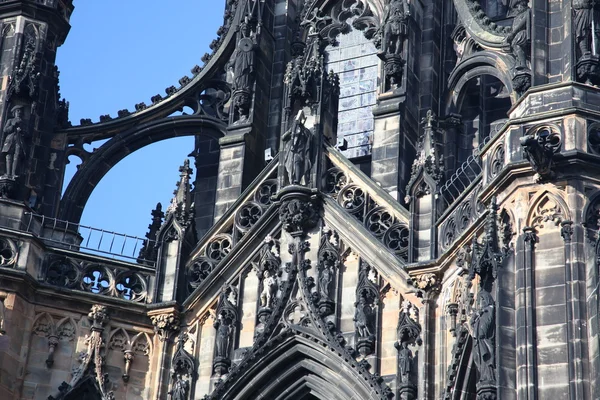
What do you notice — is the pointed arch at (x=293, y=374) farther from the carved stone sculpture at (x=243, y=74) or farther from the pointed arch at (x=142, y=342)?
the carved stone sculpture at (x=243, y=74)

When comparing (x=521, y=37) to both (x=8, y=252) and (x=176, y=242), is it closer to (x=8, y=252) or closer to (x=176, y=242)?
(x=176, y=242)

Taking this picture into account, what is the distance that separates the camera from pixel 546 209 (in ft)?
85.4

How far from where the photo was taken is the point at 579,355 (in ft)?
80.5

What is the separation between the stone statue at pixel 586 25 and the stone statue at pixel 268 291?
6964mm

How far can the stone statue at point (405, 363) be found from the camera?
28.2 meters

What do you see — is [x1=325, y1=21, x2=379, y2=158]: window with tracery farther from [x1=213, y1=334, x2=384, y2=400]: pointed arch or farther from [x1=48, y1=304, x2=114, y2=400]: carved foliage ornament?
[x1=48, y1=304, x2=114, y2=400]: carved foliage ornament

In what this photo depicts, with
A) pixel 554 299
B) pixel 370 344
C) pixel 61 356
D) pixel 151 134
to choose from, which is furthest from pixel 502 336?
pixel 151 134

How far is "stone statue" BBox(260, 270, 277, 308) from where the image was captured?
3041 cm

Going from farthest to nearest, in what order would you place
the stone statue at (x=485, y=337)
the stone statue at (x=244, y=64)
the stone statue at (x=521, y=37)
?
the stone statue at (x=244, y=64) → the stone statue at (x=521, y=37) → the stone statue at (x=485, y=337)

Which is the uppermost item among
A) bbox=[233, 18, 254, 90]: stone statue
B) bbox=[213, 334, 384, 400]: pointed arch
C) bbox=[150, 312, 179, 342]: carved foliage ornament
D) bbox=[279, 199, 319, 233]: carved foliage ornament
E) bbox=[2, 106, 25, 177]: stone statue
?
bbox=[233, 18, 254, 90]: stone statue

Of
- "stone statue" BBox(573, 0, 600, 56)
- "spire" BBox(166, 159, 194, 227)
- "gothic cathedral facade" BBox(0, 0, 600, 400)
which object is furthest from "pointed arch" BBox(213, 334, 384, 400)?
"stone statue" BBox(573, 0, 600, 56)

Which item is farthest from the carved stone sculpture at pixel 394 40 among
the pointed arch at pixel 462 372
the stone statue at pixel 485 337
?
the stone statue at pixel 485 337

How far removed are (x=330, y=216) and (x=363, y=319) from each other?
2347mm

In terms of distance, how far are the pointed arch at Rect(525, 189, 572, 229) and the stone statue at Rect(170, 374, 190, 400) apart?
745 cm
